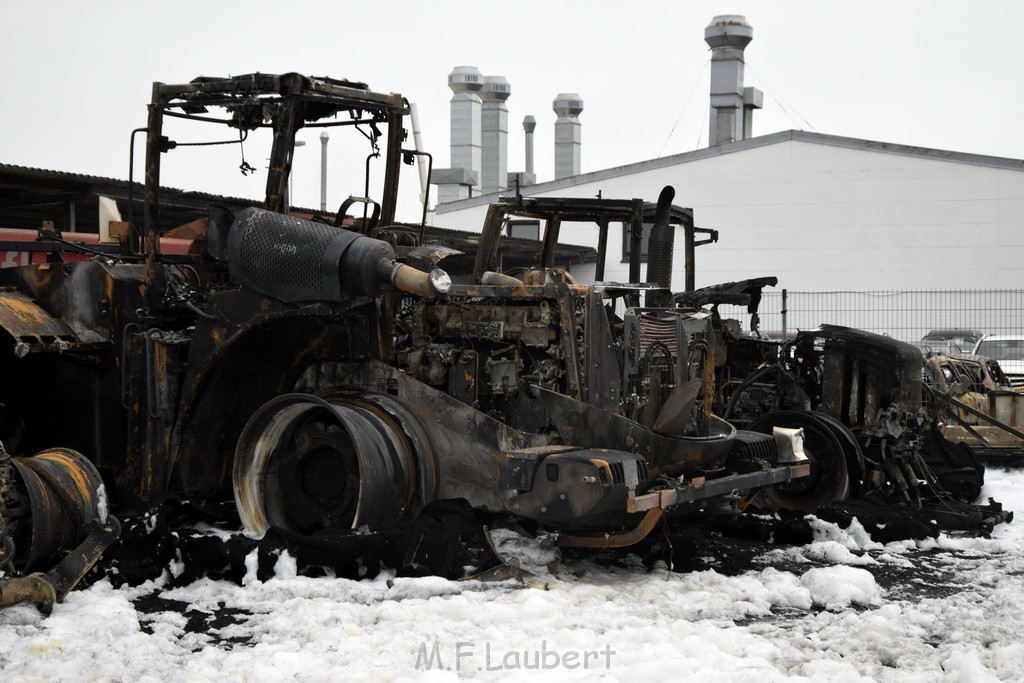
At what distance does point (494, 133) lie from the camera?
29.4 metres

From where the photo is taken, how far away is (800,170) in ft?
85.7

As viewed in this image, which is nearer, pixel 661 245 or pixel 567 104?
pixel 661 245

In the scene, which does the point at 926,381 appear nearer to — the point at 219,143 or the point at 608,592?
the point at 608,592

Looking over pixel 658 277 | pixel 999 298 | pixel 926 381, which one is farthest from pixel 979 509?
pixel 999 298

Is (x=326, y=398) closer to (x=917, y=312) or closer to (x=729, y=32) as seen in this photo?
(x=917, y=312)

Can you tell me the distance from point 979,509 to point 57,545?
6.16 m

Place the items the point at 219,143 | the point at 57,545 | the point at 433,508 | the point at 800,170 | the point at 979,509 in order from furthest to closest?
1. the point at 800,170
2. the point at 979,509
3. the point at 219,143
4. the point at 433,508
5. the point at 57,545

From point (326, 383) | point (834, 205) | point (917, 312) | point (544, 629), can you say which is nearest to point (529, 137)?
point (834, 205)

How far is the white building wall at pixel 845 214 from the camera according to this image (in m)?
25.0

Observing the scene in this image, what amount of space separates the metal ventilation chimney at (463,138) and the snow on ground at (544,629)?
77.3ft

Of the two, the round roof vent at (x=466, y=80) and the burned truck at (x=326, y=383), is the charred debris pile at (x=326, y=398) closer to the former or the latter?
the burned truck at (x=326, y=383)

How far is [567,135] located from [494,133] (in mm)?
3266

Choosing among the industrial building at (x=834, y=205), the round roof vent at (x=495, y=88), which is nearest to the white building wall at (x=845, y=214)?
the industrial building at (x=834, y=205)

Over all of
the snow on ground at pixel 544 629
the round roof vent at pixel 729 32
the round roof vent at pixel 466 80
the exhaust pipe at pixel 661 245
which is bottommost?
the snow on ground at pixel 544 629
